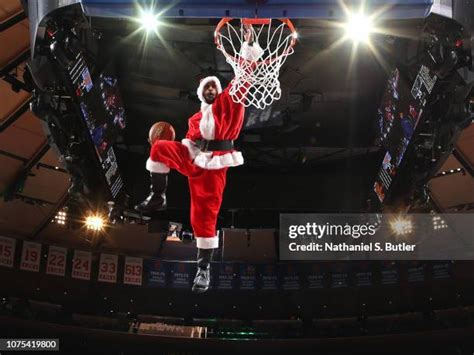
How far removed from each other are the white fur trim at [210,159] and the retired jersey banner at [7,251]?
932 centimetres

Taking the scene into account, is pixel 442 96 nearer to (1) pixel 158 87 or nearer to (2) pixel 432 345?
(1) pixel 158 87

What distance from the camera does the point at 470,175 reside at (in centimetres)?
939

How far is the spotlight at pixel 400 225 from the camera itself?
22.3 ft

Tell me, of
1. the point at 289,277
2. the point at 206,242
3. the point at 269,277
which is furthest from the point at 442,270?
the point at 206,242

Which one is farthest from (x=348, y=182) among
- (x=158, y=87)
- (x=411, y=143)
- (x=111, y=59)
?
(x=111, y=59)

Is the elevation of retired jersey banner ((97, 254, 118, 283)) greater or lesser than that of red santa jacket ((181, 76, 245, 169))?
greater

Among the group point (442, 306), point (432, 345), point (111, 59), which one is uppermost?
point (111, 59)

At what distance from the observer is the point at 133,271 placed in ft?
40.3

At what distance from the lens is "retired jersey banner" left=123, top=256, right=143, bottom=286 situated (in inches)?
482

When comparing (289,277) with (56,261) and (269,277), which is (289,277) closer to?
(269,277)

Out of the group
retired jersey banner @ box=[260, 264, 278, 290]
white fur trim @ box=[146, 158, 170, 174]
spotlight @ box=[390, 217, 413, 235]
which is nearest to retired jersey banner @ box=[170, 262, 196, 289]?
retired jersey banner @ box=[260, 264, 278, 290]

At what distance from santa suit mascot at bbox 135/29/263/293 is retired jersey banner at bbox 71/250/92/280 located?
932 cm

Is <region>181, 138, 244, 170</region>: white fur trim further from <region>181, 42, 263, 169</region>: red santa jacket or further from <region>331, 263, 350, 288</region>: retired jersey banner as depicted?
<region>331, 263, 350, 288</region>: retired jersey banner

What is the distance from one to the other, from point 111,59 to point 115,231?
7.37m
